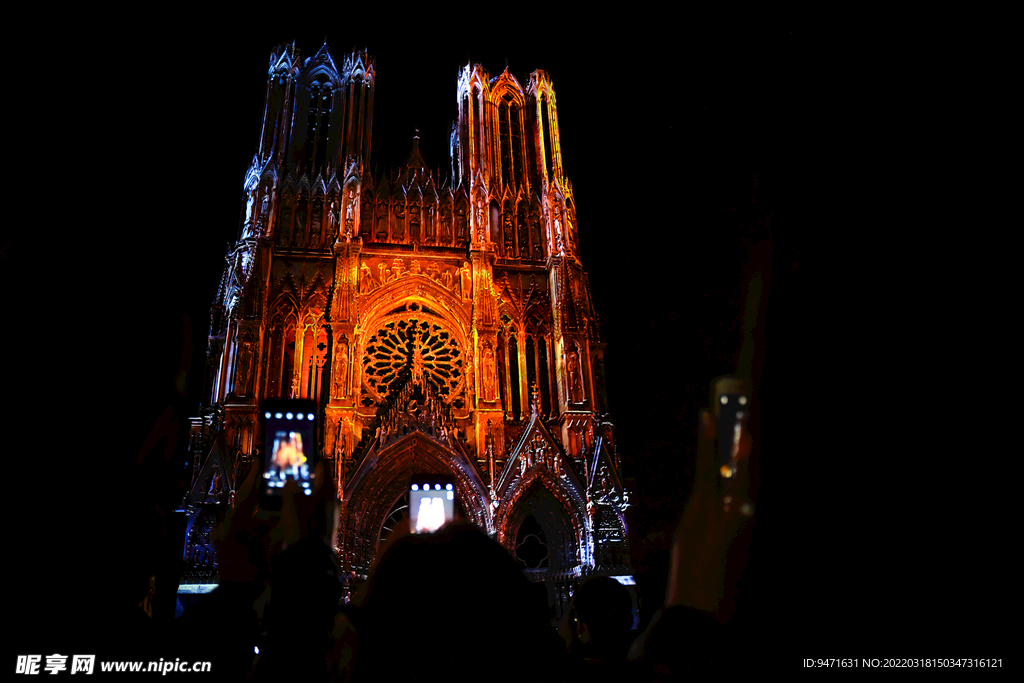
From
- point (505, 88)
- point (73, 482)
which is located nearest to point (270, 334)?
point (505, 88)

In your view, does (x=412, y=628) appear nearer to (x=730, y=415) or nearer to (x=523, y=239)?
(x=730, y=415)

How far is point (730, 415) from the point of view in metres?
5.59

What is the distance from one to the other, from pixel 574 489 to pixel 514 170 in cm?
1380

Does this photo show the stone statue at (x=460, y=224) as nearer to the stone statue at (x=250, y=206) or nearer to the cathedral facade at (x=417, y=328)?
the cathedral facade at (x=417, y=328)

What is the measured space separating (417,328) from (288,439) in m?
14.4

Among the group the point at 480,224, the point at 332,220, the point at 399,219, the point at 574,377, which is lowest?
the point at 574,377

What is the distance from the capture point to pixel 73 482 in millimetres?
4125

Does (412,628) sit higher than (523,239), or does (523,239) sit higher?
(523,239)

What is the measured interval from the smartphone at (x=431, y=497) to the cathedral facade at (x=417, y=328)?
0.34m

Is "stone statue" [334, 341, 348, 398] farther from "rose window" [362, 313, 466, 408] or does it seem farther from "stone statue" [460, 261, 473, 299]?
"stone statue" [460, 261, 473, 299]

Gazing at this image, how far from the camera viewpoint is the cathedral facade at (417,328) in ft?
58.6

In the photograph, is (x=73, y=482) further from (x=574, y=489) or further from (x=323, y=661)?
(x=574, y=489)

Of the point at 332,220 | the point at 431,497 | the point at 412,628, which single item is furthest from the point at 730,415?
the point at 332,220

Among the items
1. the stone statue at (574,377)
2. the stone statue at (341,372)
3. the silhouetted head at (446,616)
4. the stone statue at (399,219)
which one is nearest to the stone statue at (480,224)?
the stone statue at (399,219)
